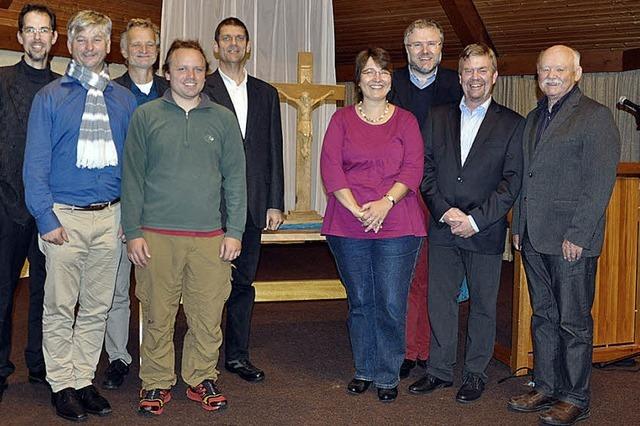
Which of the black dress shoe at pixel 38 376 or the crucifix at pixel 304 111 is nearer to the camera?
the black dress shoe at pixel 38 376

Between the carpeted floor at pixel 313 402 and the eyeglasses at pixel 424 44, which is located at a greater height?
the eyeglasses at pixel 424 44

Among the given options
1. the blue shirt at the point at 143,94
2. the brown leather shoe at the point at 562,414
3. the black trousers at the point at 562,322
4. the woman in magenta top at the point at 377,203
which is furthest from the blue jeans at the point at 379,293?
the blue shirt at the point at 143,94

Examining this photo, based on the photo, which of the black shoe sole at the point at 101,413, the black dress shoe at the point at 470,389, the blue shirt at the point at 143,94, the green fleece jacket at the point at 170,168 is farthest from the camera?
the blue shirt at the point at 143,94

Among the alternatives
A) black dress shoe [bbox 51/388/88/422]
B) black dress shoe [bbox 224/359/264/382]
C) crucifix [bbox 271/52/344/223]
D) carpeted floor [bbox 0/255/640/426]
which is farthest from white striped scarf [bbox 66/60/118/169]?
crucifix [bbox 271/52/344/223]

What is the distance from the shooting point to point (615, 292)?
3.78 metres

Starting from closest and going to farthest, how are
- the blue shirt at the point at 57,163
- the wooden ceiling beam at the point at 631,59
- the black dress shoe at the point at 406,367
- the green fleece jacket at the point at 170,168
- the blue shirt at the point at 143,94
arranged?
the blue shirt at the point at 57,163 → the green fleece jacket at the point at 170,168 → the blue shirt at the point at 143,94 → the black dress shoe at the point at 406,367 → the wooden ceiling beam at the point at 631,59

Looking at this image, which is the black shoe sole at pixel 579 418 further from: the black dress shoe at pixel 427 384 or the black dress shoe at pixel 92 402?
the black dress shoe at pixel 92 402

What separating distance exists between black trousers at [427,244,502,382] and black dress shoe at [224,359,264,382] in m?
0.82

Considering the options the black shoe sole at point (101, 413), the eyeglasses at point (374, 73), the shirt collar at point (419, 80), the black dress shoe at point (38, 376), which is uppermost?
the shirt collar at point (419, 80)

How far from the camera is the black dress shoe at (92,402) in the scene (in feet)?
10.00

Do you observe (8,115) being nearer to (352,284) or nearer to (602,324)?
(352,284)

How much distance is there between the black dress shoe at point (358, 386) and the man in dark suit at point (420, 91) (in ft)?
0.95

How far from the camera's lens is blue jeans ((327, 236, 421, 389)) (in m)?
3.14

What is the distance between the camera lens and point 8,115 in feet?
10.1
